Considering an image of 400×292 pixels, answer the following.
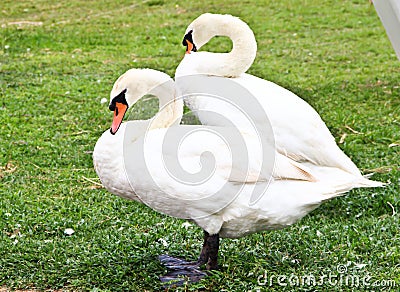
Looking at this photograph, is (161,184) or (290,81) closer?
(161,184)

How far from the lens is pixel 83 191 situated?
18.3 feet

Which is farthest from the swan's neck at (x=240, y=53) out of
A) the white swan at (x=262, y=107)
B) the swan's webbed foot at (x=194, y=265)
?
the swan's webbed foot at (x=194, y=265)

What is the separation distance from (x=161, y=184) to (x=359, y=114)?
4.10m

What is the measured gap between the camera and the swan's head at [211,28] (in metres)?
5.35

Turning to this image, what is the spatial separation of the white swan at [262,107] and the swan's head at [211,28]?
4 centimetres

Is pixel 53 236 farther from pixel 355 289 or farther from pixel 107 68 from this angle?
pixel 107 68

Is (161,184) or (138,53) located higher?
(161,184)

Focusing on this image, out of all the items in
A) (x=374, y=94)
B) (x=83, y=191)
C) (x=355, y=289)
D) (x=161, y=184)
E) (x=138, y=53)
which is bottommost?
(x=138, y=53)

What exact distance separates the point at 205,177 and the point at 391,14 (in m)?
1.85

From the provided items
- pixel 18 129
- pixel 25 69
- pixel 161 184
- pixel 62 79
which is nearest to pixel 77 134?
pixel 18 129

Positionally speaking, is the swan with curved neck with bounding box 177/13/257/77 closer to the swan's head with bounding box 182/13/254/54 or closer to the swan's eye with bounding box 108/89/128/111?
the swan's head with bounding box 182/13/254/54

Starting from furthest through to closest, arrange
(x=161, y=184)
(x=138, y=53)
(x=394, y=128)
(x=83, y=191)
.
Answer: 1. (x=138, y=53)
2. (x=394, y=128)
3. (x=83, y=191)
4. (x=161, y=184)

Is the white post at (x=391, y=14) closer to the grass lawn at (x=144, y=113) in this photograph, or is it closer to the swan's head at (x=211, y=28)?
the grass lawn at (x=144, y=113)

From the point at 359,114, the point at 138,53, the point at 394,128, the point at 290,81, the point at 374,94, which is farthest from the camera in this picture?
the point at 138,53
